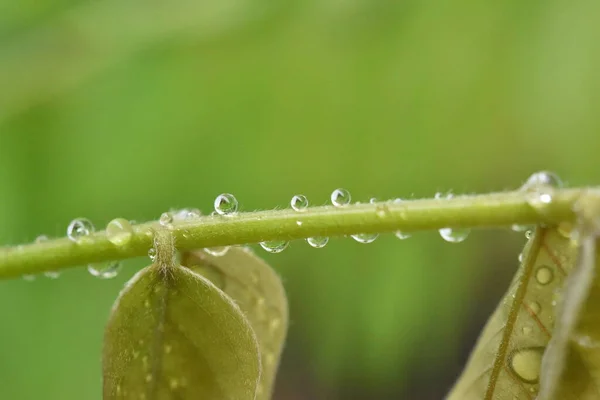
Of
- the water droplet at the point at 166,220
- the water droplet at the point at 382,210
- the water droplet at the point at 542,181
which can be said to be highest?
the water droplet at the point at 542,181

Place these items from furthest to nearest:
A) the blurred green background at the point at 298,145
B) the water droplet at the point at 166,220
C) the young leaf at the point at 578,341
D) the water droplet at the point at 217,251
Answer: the blurred green background at the point at 298,145, the water droplet at the point at 217,251, the water droplet at the point at 166,220, the young leaf at the point at 578,341

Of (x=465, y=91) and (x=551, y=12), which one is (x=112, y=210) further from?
(x=551, y=12)

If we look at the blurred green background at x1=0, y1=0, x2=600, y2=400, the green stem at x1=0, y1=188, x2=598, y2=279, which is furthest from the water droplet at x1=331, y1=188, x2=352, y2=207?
the blurred green background at x1=0, y1=0, x2=600, y2=400

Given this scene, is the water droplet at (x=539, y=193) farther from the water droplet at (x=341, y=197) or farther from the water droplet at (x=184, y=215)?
the water droplet at (x=184, y=215)

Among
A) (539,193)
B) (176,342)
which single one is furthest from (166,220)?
(539,193)

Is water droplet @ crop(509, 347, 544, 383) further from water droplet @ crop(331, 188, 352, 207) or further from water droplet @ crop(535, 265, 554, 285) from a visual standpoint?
water droplet @ crop(331, 188, 352, 207)

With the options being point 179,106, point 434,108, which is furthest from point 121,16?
point 434,108

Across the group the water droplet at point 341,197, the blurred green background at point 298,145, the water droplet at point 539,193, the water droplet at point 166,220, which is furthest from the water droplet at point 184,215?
the blurred green background at point 298,145
